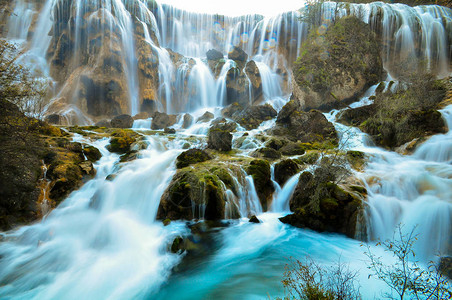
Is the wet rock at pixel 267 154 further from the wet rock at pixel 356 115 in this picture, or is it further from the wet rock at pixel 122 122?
the wet rock at pixel 122 122

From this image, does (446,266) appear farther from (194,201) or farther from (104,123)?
Result: (104,123)

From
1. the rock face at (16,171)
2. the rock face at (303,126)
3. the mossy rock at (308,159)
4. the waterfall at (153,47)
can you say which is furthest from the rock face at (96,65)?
the mossy rock at (308,159)

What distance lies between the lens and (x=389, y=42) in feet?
83.9

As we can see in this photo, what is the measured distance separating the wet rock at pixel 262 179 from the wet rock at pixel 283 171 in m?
0.44

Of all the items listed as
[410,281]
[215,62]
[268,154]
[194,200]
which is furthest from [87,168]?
[215,62]

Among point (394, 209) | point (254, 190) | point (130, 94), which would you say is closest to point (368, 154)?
point (394, 209)

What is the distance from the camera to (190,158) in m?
11.1

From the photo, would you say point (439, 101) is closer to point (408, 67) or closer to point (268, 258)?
point (408, 67)

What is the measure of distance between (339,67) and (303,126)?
9.44 m

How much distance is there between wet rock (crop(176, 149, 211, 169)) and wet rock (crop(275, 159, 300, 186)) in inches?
147

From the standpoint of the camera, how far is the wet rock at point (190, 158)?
1071cm

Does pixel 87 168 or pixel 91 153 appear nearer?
pixel 87 168

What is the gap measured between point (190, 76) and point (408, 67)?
79.1 ft

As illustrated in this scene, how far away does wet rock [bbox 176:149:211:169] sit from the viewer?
422 inches
